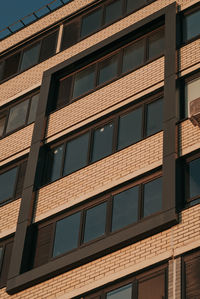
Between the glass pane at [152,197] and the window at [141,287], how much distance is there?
2.14 meters

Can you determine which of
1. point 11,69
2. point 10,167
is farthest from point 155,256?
point 11,69

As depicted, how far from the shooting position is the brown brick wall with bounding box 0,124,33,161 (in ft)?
79.4

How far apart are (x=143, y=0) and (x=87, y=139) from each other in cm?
655

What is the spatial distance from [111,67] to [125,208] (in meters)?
6.73

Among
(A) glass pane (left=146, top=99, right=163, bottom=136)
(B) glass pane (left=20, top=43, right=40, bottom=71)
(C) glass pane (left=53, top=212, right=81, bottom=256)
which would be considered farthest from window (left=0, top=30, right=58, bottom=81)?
(C) glass pane (left=53, top=212, right=81, bottom=256)

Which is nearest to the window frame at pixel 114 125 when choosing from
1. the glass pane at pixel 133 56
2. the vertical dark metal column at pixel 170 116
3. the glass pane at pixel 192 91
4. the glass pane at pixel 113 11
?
the vertical dark metal column at pixel 170 116

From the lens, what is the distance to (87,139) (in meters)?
22.4

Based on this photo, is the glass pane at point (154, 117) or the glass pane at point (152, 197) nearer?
the glass pane at point (152, 197)

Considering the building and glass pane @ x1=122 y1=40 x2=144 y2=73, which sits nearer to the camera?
the building

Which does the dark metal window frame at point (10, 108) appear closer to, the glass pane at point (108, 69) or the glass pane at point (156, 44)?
the glass pane at point (108, 69)

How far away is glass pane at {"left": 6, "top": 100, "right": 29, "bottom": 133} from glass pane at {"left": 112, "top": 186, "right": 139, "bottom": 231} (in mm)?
7143

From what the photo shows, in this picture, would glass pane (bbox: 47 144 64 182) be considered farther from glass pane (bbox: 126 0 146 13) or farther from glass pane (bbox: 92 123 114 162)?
glass pane (bbox: 126 0 146 13)

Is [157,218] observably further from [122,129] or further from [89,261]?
[122,129]

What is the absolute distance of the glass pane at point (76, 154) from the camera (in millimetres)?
21875
